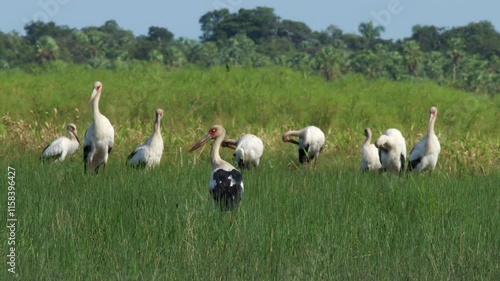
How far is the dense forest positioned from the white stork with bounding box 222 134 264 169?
2804cm

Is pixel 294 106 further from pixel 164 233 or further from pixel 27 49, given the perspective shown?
pixel 27 49

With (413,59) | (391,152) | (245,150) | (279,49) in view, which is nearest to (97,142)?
(245,150)

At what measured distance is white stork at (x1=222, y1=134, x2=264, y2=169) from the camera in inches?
447

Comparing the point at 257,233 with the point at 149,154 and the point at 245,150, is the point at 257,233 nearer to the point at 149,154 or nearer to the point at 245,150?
the point at 149,154

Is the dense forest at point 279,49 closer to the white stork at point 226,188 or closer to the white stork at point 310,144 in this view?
the white stork at point 310,144

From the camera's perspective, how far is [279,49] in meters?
68.9

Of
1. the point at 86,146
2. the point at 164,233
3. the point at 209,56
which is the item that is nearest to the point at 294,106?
the point at 86,146

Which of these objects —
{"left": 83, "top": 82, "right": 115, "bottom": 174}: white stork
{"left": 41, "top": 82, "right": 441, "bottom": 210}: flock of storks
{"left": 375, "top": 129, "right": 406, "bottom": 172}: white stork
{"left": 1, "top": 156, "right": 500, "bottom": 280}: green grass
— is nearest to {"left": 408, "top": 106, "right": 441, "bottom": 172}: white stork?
{"left": 41, "top": 82, "right": 441, "bottom": 210}: flock of storks

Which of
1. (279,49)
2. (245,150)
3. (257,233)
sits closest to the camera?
(257,233)

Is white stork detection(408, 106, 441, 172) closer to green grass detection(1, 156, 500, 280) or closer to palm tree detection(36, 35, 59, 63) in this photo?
green grass detection(1, 156, 500, 280)

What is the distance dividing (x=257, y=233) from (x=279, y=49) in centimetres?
6352

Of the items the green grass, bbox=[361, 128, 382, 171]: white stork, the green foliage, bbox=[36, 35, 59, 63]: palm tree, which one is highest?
bbox=[36, 35, 59, 63]: palm tree

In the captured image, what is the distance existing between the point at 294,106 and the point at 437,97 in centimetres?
442

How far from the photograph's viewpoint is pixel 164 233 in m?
5.98
